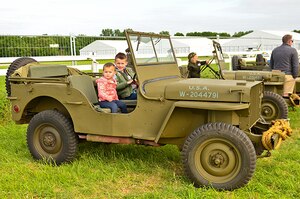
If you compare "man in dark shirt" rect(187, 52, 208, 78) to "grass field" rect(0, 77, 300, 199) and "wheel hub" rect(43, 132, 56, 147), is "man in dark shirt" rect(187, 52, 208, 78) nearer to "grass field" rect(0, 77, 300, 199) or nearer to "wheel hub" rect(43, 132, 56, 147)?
"grass field" rect(0, 77, 300, 199)

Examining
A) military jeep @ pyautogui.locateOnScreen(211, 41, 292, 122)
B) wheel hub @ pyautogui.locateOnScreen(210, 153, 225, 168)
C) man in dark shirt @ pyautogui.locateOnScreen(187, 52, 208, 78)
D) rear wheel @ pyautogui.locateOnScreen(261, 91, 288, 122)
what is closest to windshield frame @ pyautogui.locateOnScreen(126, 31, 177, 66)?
wheel hub @ pyautogui.locateOnScreen(210, 153, 225, 168)

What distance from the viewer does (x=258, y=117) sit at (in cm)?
454

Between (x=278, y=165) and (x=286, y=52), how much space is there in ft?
13.6

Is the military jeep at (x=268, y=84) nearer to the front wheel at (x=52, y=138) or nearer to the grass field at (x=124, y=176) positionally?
the grass field at (x=124, y=176)

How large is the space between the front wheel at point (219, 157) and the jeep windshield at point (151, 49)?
3.86ft

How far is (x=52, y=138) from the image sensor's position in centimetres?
478

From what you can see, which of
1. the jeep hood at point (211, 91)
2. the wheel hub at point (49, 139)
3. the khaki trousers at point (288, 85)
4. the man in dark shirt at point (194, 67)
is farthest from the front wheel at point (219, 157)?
the man in dark shirt at point (194, 67)

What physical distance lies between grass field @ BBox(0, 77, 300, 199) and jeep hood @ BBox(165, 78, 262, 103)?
90cm

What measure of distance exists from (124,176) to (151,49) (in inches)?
63.7

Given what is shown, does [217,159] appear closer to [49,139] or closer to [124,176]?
[124,176]

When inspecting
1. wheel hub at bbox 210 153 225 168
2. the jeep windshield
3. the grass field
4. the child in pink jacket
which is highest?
the jeep windshield

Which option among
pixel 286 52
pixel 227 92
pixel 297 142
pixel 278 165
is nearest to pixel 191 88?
pixel 227 92

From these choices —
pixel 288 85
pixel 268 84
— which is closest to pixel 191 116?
pixel 268 84

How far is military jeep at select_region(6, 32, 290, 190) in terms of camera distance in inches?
154
